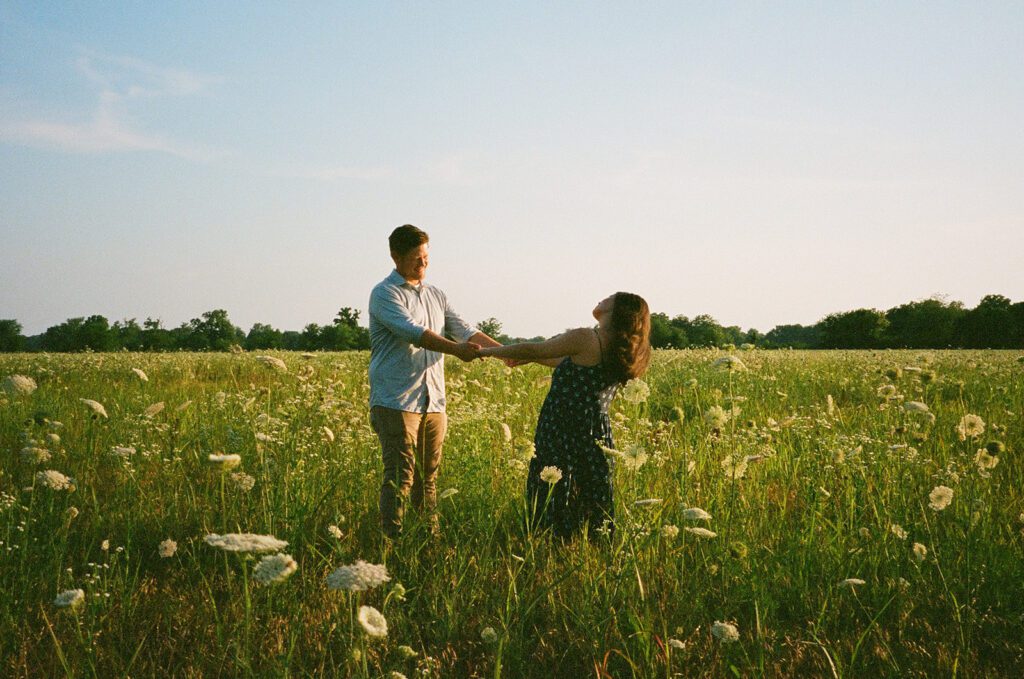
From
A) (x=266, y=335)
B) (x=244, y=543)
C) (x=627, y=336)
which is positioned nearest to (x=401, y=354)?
(x=627, y=336)

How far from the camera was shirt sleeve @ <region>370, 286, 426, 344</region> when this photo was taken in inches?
162

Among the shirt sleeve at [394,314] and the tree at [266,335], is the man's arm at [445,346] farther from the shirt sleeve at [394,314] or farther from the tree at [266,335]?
the tree at [266,335]

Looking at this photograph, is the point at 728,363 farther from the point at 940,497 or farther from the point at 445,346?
the point at 445,346

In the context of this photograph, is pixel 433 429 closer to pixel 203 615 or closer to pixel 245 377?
pixel 203 615

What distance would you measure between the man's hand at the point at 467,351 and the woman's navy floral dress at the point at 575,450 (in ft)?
2.01

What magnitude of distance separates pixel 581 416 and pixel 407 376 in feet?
3.86

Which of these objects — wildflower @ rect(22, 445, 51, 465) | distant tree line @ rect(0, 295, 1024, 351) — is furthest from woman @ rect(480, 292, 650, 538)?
distant tree line @ rect(0, 295, 1024, 351)

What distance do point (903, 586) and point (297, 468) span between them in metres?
3.51

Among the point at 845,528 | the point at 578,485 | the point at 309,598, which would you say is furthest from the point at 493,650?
the point at 845,528

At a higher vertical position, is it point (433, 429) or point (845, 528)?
point (433, 429)

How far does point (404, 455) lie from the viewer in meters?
4.20

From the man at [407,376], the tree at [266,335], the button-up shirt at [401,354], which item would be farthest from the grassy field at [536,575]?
the tree at [266,335]

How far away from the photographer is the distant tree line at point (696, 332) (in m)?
54.7

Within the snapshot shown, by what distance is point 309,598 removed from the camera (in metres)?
3.24
